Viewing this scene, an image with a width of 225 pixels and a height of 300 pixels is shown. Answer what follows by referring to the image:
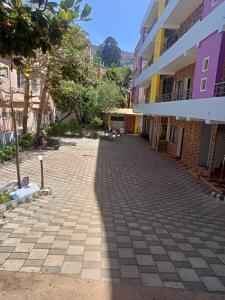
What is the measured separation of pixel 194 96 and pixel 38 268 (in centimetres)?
861

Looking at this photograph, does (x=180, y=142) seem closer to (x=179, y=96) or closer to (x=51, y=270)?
(x=179, y=96)

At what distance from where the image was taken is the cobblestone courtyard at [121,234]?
3.44m

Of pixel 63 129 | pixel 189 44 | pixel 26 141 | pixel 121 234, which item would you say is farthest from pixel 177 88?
pixel 121 234

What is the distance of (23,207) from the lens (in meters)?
6.29

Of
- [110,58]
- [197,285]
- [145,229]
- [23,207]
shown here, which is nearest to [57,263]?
[197,285]

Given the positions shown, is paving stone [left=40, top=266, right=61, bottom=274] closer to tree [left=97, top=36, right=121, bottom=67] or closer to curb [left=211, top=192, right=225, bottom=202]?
curb [left=211, top=192, right=225, bottom=202]

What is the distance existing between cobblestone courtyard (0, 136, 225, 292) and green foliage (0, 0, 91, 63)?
2747mm

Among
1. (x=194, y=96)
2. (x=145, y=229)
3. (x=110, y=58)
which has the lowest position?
(x=145, y=229)

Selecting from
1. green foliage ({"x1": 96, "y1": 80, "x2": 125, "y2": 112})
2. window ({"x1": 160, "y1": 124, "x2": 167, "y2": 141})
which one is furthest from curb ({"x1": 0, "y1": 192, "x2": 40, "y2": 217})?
green foliage ({"x1": 96, "y1": 80, "x2": 125, "y2": 112})

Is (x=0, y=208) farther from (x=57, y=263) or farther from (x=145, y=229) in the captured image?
(x=145, y=229)

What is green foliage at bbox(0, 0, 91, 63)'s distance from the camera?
2.88 metres

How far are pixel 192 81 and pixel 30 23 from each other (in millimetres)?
12371

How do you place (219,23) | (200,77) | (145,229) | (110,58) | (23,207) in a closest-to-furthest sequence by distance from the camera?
(145,229)
(23,207)
(219,23)
(200,77)
(110,58)

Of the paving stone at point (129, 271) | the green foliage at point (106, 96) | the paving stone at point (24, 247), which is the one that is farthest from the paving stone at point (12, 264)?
the green foliage at point (106, 96)
